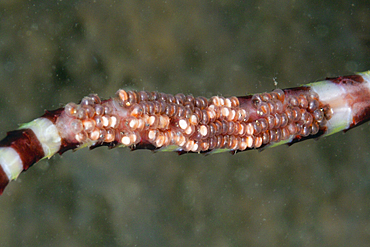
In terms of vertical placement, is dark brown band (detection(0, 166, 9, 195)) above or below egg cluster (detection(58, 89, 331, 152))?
below

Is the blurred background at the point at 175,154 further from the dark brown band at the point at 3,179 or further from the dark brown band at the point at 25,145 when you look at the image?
the dark brown band at the point at 3,179

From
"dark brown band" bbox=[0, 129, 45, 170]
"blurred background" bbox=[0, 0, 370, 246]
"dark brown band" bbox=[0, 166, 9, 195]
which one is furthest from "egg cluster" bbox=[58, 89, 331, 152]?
"blurred background" bbox=[0, 0, 370, 246]

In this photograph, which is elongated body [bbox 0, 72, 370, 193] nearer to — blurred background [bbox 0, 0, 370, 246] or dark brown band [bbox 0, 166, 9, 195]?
dark brown band [bbox 0, 166, 9, 195]

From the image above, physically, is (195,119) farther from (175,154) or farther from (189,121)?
(175,154)

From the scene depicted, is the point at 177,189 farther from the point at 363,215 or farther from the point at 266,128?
the point at 363,215

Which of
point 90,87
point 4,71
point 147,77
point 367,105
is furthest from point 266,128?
point 4,71

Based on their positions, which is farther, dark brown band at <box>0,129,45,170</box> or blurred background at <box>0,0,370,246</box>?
blurred background at <box>0,0,370,246</box>

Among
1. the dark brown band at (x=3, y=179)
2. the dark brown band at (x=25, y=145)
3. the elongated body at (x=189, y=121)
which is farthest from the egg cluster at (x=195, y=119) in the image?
the dark brown band at (x=3, y=179)
